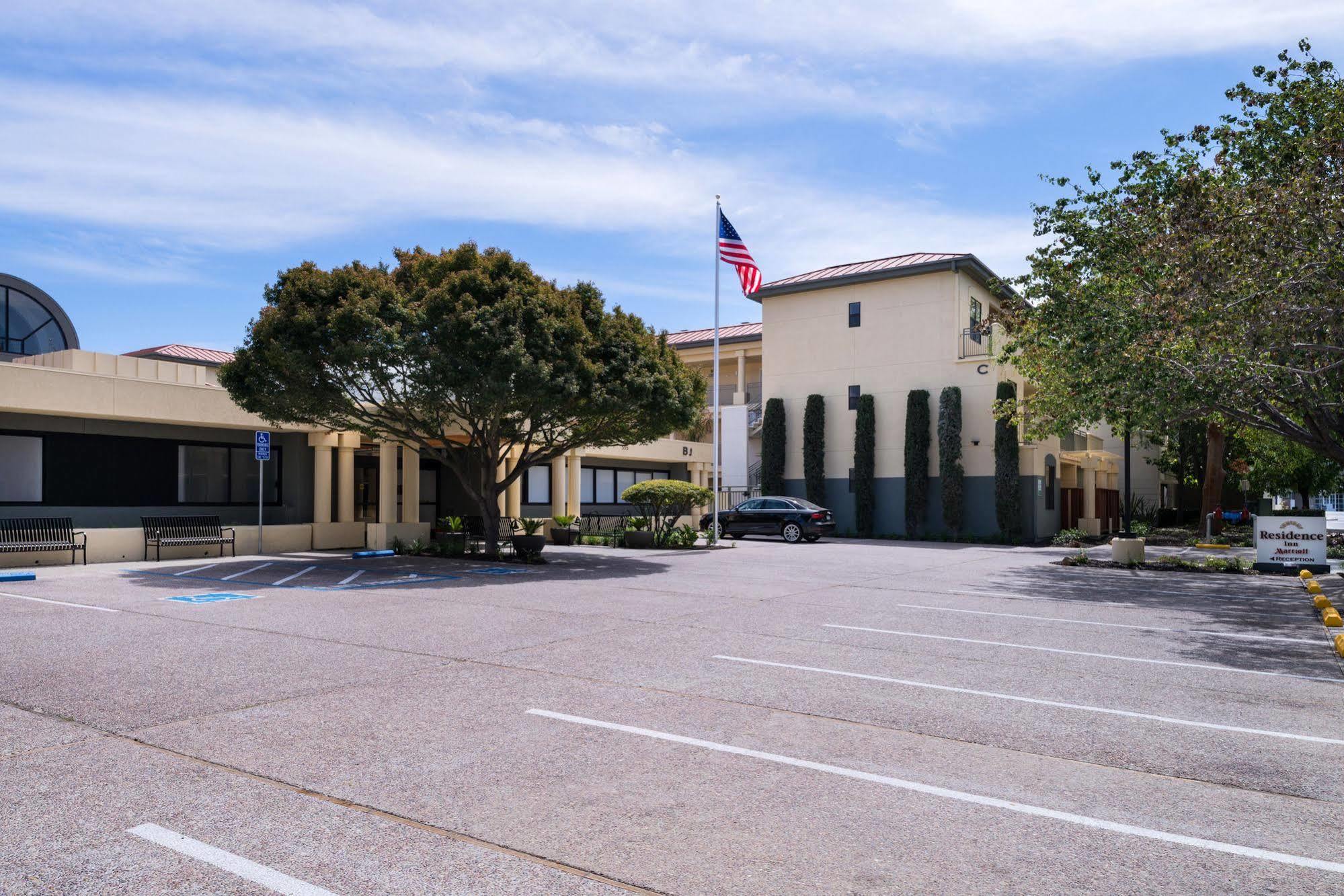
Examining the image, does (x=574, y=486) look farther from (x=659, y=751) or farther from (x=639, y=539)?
(x=659, y=751)

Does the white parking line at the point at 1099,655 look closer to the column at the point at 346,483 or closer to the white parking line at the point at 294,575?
the white parking line at the point at 294,575

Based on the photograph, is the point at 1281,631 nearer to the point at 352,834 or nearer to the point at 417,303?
the point at 352,834

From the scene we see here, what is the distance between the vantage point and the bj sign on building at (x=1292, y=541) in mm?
20859

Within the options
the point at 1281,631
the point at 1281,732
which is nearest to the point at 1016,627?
the point at 1281,631

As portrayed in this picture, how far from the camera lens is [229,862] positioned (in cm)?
443

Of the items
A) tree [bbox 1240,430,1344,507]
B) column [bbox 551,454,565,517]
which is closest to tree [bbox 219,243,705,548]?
column [bbox 551,454,565,517]

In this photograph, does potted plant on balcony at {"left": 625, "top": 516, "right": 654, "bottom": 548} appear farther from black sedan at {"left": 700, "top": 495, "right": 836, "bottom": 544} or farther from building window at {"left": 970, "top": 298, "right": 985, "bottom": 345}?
building window at {"left": 970, "top": 298, "right": 985, "bottom": 345}

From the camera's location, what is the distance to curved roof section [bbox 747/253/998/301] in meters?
35.3

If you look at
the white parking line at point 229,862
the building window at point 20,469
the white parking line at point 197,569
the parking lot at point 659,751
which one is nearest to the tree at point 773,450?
the white parking line at point 197,569

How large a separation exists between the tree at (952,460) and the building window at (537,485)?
14.1m

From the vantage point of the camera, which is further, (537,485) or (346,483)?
(537,485)

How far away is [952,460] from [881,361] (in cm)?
491

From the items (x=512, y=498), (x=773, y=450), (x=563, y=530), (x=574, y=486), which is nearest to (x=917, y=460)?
(x=773, y=450)

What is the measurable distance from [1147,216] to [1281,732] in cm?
1494
